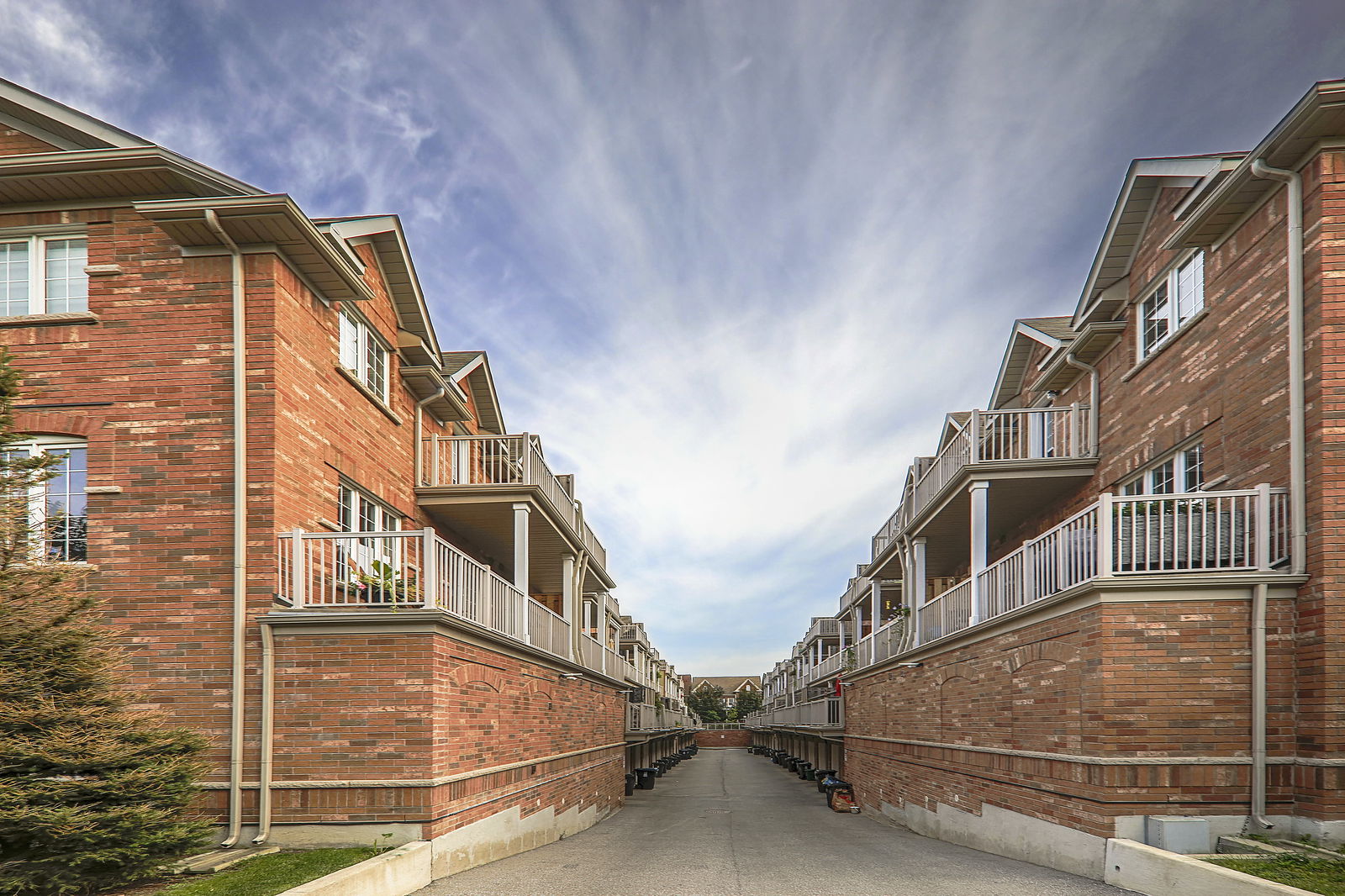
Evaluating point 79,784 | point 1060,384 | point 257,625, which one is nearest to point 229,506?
point 257,625

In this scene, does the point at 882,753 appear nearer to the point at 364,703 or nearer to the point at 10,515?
the point at 364,703

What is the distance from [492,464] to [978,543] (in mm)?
9182

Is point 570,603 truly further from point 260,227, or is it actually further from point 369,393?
point 260,227

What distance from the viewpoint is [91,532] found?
1171cm

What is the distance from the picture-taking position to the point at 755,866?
12.5 meters

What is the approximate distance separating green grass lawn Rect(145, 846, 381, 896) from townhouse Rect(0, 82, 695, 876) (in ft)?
2.03

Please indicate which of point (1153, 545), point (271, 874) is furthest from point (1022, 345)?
point (271, 874)

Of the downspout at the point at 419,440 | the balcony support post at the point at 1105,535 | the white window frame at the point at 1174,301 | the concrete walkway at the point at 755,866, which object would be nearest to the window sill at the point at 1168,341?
the white window frame at the point at 1174,301

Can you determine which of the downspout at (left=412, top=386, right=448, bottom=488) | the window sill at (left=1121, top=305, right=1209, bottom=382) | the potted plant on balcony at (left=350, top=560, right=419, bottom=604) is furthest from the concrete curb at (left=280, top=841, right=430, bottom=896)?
the window sill at (left=1121, top=305, right=1209, bottom=382)

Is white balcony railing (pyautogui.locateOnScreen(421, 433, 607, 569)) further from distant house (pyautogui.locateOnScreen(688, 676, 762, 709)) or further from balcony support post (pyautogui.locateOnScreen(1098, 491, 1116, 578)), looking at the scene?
distant house (pyautogui.locateOnScreen(688, 676, 762, 709))

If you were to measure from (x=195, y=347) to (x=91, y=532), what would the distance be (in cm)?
261

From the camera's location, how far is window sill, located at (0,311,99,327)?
12.0m

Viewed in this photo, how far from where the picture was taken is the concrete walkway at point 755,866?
1041 centimetres

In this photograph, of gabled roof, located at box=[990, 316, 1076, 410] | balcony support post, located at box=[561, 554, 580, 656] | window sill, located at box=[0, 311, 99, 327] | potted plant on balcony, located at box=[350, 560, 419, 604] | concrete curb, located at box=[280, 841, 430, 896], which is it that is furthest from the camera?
balcony support post, located at box=[561, 554, 580, 656]
